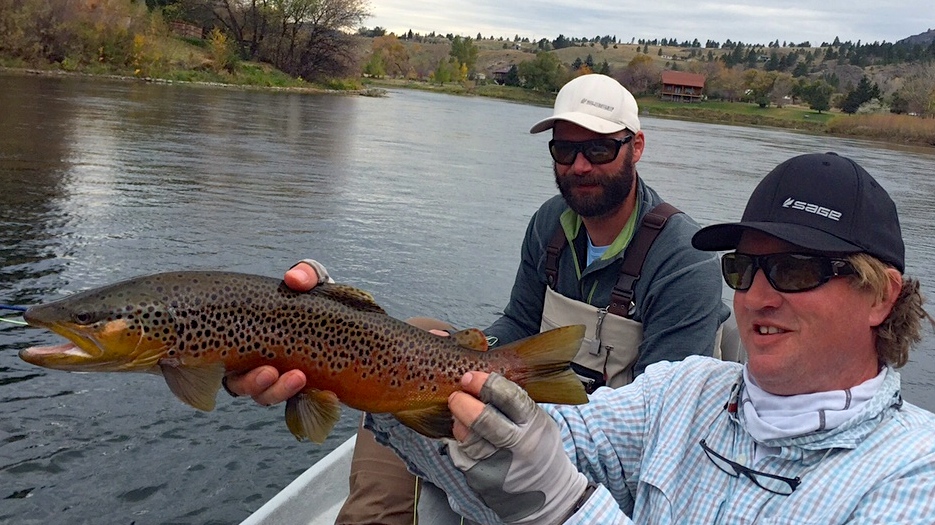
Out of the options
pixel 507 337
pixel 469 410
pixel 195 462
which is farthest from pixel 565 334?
pixel 195 462

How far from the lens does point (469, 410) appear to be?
2188mm

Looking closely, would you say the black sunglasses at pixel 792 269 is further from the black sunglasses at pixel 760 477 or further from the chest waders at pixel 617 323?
the chest waders at pixel 617 323

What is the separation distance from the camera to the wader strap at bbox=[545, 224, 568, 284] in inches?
167

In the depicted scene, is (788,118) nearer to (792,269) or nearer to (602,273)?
(602,273)

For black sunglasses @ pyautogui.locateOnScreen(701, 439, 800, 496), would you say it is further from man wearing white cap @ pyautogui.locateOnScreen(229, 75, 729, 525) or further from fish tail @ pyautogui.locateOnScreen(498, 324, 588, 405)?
man wearing white cap @ pyautogui.locateOnScreen(229, 75, 729, 525)

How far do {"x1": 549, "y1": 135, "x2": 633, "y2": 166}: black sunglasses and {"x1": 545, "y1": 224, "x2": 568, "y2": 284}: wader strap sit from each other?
1.38ft

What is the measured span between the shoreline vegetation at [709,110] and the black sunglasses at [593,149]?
136ft

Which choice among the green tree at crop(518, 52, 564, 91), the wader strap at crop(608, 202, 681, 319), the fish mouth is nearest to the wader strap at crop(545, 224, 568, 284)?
the wader strap at crop(608, 202, 681, 319)

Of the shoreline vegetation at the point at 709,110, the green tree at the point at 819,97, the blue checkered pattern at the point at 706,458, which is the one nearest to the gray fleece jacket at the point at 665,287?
the blue checkered pattern at the point at 706,458

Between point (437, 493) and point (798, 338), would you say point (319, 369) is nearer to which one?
point (437, 493)

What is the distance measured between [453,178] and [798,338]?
18.4m

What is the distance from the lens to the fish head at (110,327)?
2312 mm

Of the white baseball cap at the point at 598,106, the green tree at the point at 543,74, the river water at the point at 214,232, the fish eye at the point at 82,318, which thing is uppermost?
the green tree at the point at 543,74

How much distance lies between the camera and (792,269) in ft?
7.21
